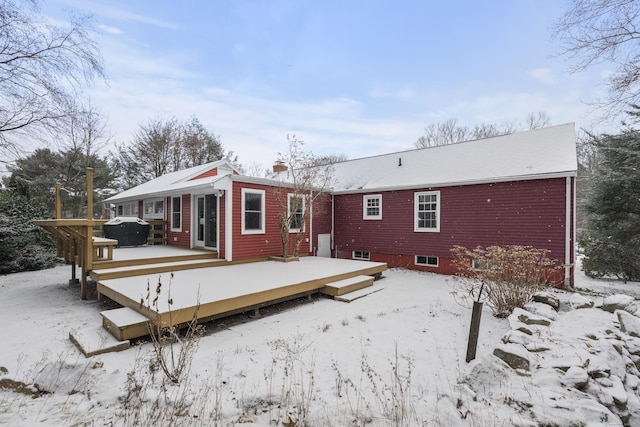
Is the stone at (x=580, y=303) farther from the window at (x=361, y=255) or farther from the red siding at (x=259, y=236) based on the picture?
the red siding at (x=259, y=236)

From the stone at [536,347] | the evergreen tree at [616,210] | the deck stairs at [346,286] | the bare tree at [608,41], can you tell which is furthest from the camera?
the evergreen tree at [616,210]

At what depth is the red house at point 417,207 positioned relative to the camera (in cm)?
790

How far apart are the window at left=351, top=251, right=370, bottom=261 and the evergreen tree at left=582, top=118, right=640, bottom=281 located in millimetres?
7460

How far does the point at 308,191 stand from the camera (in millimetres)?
10516

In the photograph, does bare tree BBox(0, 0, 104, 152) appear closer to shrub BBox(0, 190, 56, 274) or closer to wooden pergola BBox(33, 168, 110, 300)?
wooden pergola BBox(33, 168, 110, 300)

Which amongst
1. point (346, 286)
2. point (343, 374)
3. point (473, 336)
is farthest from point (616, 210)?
point (343, 374)

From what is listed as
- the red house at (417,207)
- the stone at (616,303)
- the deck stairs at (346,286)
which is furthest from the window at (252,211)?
the stone at (616,303)

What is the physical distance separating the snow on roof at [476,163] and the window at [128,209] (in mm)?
9182

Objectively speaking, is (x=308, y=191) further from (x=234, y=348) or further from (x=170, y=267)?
(x=234, y=348)

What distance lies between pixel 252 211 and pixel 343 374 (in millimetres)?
6407

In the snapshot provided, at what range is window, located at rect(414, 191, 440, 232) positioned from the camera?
31.9 ft

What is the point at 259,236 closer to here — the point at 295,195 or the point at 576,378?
the point at 295,195

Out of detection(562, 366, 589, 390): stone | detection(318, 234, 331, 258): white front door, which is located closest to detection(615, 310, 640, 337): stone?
detection(562, 366, 589, 390): stone

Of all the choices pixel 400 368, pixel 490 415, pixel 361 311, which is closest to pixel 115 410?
pixel 400 368
